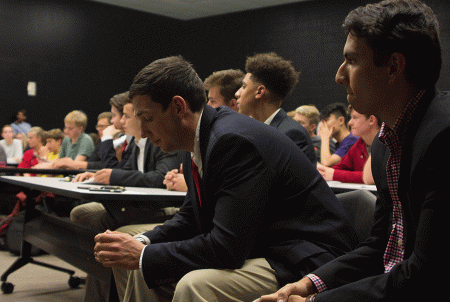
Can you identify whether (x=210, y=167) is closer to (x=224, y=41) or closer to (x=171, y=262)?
(x=171, y=262)

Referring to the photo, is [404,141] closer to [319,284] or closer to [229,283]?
[319,284]

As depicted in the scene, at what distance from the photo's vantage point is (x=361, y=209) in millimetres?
1545

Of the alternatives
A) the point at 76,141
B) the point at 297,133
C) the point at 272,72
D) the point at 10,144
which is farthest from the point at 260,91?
the point at 10,144

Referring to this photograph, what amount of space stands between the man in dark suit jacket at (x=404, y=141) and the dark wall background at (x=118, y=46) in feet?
24.5

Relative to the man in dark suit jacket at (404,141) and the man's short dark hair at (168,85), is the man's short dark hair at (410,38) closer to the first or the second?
the man in dark suit jacket at (404,141)

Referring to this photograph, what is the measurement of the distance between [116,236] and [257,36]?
29.4 ft

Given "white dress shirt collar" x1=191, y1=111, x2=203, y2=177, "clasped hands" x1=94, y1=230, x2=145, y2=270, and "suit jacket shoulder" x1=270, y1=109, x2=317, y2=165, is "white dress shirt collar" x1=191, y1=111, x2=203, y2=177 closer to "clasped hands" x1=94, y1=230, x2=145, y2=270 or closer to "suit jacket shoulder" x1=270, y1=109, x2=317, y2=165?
"clasped hands" x1=94, y1=230, x2=145, y2=270

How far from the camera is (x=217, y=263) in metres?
1.34

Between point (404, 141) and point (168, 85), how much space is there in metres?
0.91

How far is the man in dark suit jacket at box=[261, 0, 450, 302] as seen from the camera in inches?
33.5

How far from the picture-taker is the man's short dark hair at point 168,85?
1.63 m

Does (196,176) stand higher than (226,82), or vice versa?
(226,82)

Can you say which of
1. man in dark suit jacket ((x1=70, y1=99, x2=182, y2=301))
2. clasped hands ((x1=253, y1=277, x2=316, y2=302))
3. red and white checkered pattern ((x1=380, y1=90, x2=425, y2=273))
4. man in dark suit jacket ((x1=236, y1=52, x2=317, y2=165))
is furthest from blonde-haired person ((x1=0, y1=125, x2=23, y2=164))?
red and white checkered pattern ((x1=380, y1=90, x2=425, y2=273))

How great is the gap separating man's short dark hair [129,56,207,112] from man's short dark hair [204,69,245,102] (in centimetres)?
155
